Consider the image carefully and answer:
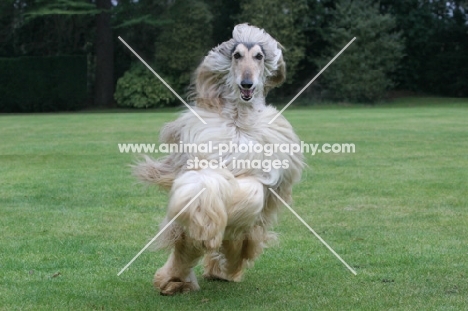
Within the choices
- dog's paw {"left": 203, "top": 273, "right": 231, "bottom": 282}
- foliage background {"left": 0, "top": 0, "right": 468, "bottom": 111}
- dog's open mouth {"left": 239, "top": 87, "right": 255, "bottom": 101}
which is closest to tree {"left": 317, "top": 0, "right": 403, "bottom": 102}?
foliage background {"left": 0, "top": 0, "right": 468, "bottom": 111}

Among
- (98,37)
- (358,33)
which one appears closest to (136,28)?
(98,37)

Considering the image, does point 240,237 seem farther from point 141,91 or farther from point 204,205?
point 141,91

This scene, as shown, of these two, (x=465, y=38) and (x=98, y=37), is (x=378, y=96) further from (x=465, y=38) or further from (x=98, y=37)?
(x=98, y=37)

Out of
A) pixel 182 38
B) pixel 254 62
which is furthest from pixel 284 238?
pixel 182 38

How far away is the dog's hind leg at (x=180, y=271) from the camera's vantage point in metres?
5.20

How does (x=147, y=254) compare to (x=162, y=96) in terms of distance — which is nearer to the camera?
(x=147, y=254)

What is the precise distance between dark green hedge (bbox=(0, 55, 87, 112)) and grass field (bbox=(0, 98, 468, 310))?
22988 mm

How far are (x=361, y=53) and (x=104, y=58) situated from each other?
11.9 m

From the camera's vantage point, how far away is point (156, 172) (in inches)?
215

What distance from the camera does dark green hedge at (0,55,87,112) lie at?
3772 cm

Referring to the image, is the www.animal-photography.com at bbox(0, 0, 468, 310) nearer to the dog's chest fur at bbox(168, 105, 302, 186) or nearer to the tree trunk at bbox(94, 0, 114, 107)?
the dog's chest fur at bbox(168, 105, 302, 186)

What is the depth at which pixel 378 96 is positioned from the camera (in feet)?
128

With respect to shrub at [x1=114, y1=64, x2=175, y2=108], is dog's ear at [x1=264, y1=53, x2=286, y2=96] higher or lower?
higher

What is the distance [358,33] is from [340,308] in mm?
35411
